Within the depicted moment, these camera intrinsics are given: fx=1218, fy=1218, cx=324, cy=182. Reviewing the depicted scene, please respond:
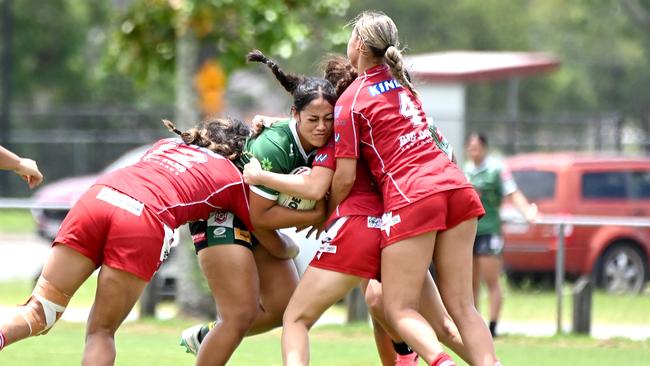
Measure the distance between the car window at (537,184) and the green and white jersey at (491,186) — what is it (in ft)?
15.5

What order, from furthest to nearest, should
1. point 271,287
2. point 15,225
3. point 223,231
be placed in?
point 15,225, point 271,287, point 223,231

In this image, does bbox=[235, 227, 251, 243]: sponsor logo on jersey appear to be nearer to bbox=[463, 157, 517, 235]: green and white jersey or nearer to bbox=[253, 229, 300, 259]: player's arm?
A: bbox=[253, 229, 300, 259]: player's arm

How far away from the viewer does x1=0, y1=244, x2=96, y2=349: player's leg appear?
6.44 metres

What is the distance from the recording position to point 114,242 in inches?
252

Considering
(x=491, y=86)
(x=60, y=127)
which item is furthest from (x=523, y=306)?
(x=491, y=86)

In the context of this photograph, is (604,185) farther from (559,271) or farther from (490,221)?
(490,221)

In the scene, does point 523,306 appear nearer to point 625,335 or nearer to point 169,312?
point 625,335

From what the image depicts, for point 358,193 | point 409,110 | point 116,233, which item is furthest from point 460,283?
point 116,233

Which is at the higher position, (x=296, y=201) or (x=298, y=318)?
(x=296, y=201)

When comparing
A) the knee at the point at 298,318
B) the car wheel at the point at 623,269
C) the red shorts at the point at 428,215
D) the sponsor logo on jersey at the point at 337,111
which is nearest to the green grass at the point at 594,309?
the car wheel at the point at 623,269

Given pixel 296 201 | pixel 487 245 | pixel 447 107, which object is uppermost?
pixel 296 201

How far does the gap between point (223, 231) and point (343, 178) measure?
0.82 m

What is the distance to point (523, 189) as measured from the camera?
17.1m

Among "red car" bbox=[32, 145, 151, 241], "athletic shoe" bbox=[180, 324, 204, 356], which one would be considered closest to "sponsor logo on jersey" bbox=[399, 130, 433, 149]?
"athletic shoe" bbox=[180, 324, 204, 356]
